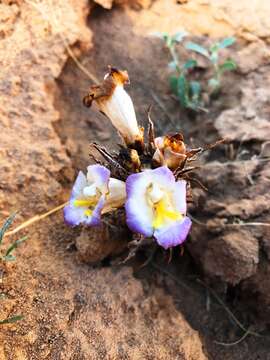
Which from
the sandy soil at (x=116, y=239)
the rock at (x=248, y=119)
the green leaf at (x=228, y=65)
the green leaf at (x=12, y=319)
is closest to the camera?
the green leaf at (x=12, y=319)

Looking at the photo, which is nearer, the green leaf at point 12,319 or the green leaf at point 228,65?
the green leaf at point 12,319

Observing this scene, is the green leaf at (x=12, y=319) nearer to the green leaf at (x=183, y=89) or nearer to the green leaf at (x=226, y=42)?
the green leaf at (x=183, y=89)

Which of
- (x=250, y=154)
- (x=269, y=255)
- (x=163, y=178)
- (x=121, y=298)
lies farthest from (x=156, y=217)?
(x=250, y=154)

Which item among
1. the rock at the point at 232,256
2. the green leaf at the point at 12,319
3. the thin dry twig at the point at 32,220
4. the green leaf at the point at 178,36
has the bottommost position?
the rock at the point at 232,256

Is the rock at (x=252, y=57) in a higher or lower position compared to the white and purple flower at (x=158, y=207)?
higher

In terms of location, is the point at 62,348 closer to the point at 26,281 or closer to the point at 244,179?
the point at 26,281

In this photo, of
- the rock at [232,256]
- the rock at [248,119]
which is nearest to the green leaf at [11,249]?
the rock at [232,256]

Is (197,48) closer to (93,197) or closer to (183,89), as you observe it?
(183,89)

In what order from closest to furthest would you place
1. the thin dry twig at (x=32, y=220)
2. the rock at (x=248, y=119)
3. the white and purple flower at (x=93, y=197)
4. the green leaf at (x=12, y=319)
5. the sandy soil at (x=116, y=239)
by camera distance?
the green leaf at (x=12, y=319) → the white and purple flower at (x=93, y=197) → the sandy soil at (x=116, y=239) → the thin dry twig at (x=32, y=220) → the rock at (x=248, y=119)

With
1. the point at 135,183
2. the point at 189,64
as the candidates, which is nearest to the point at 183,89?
the point at 189,64
